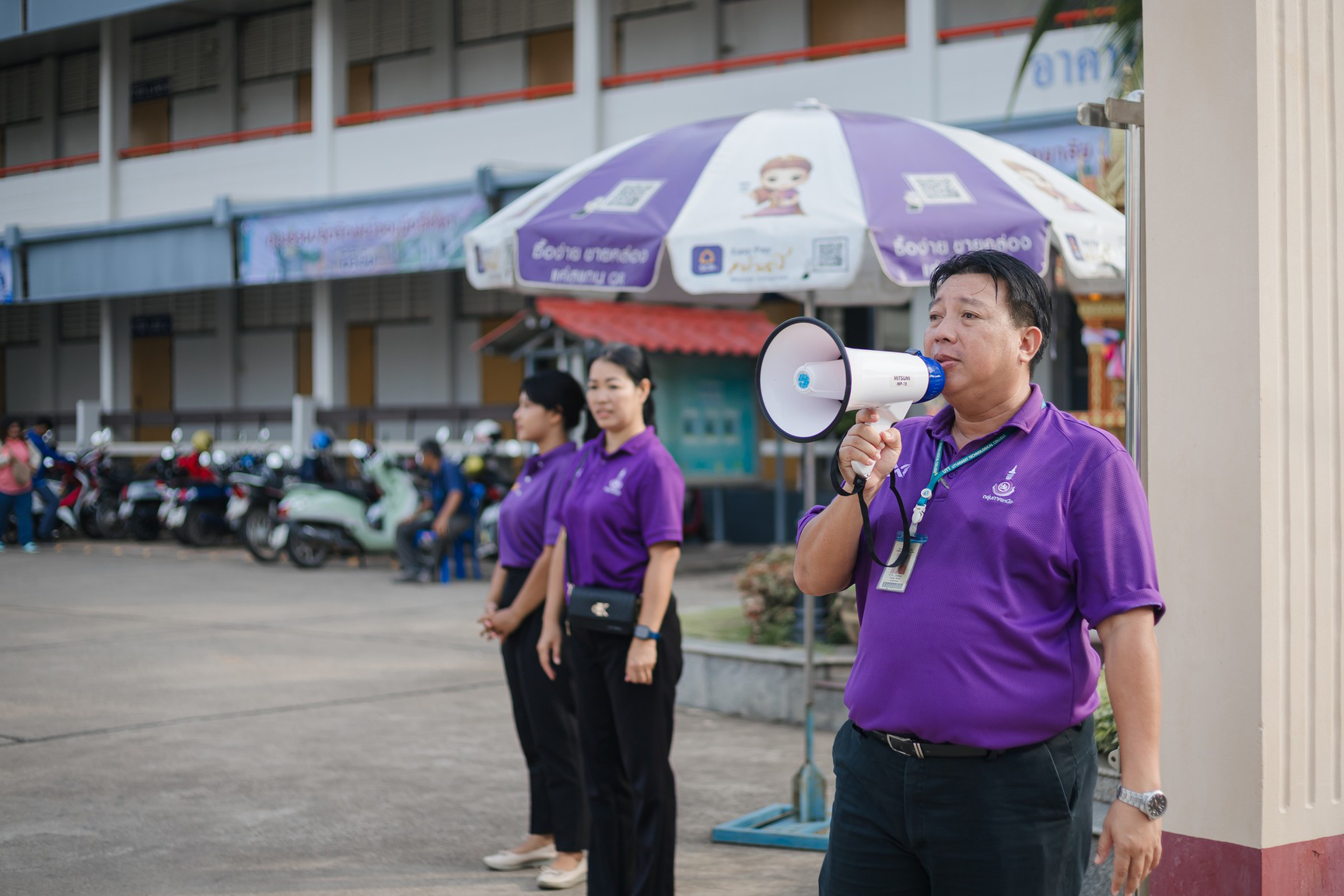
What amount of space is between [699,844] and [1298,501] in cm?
279

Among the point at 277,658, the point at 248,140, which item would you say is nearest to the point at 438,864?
the point at 277,658

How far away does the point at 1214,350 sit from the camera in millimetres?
3596

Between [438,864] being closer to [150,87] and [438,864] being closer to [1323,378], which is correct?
[1323,378]

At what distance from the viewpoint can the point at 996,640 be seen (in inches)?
99.3

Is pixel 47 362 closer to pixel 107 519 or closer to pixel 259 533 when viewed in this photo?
pixel 107 519

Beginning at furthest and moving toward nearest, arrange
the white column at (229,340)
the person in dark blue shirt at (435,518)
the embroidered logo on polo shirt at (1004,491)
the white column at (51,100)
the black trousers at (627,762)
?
the white column at (51,100)
the white column at (229,340)
the person in dark blue shirt at (435,518)
the black trousers at (627,762)
the embroidered logo on polo shirt at (1004,491)

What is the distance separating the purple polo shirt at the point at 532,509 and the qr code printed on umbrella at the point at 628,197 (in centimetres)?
103

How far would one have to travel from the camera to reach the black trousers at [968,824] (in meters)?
2.52

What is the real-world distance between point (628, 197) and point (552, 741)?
2.19 metres

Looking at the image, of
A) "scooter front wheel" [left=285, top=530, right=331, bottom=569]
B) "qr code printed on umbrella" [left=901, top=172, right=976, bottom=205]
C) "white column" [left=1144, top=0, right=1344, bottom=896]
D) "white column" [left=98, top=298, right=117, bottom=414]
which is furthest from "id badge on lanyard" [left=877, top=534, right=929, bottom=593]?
"white column" [left=98, top=298, right=117, bottom=414]

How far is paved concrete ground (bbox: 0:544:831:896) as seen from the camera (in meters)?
5.07

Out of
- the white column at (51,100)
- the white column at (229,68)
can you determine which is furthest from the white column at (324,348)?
the white column at (51,100)

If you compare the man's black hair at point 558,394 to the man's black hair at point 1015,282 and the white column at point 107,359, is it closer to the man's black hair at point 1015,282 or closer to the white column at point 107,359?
the man's black hair at point 1015,282

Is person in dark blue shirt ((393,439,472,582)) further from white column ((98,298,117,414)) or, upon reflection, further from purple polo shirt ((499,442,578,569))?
white column ((98,298,117,414))
